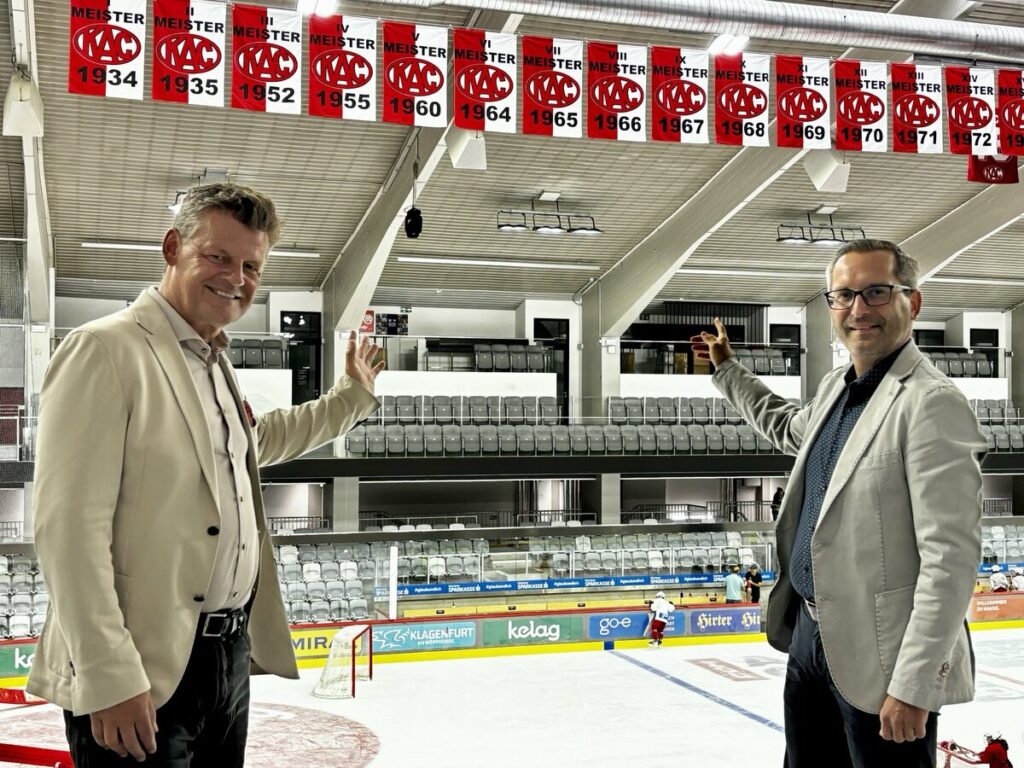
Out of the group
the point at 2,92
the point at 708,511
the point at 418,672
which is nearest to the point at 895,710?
the point at 418,672

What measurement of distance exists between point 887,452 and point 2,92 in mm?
16378

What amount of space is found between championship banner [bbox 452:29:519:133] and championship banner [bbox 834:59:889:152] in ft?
16.0

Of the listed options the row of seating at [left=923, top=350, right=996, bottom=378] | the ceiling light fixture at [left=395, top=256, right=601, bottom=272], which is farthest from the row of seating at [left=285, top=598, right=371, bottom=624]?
the row of seating at [left=923, top=350, right=996, bottom=378]

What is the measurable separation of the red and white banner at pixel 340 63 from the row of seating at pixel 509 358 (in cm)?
1602

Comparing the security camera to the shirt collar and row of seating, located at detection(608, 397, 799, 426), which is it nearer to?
row of seating, located at detection(608, 397, 799, 426)

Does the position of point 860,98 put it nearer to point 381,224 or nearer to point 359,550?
point 381,224

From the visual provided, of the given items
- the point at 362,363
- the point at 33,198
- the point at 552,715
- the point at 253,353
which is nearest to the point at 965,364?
the point at 253,353

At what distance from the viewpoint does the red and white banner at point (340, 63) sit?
11.8 metres

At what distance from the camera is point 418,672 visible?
14.7 metres

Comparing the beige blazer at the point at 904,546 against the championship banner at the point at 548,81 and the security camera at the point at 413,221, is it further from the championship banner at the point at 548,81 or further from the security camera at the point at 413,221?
the security camera at the point at 413,221

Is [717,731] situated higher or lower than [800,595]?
lower

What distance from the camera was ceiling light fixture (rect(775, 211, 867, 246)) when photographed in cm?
2430

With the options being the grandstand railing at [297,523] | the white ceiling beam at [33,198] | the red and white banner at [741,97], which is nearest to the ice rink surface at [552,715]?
the red and white banner at [741,97]

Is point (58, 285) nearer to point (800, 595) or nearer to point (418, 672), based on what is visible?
point (418, 672)
